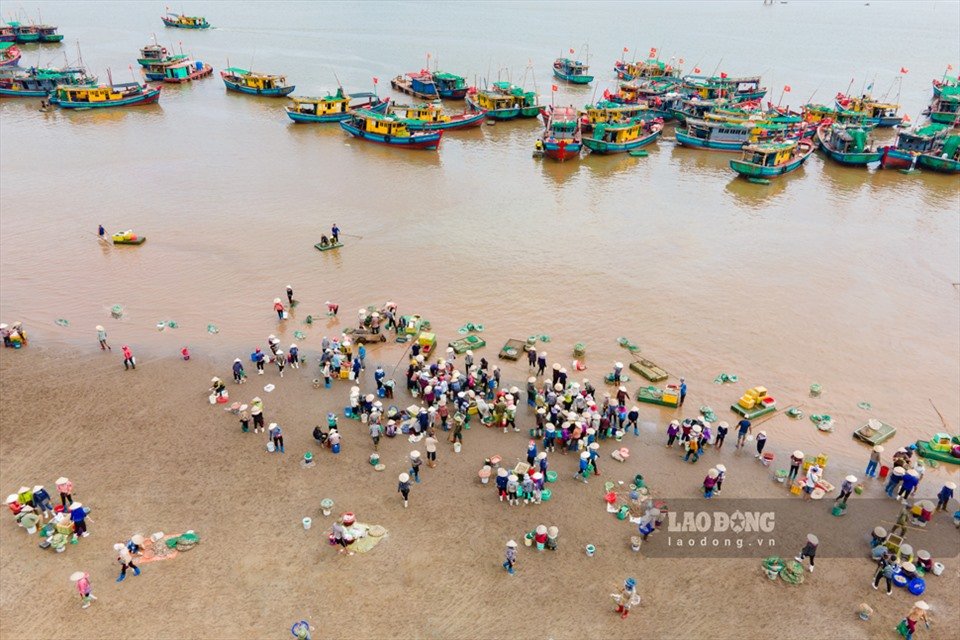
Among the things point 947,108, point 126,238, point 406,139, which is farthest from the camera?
point 947,108

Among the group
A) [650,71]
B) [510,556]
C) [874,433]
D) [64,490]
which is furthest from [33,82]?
[874,433]

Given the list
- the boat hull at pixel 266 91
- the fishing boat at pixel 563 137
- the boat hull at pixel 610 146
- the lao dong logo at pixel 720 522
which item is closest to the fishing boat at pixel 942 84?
the boat hull at pixel 610 146

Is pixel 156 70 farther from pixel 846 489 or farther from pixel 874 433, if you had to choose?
pixel 846 489

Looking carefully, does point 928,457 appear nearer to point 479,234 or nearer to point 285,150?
point 479,234

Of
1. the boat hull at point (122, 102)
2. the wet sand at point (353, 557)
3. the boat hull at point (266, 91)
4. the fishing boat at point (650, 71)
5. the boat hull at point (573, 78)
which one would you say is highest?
the fishing boat at point (650, 71)

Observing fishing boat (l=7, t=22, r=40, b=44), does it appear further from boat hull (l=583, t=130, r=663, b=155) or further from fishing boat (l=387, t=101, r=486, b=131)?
boat hull (l=583, t=130, r=663, b=155)

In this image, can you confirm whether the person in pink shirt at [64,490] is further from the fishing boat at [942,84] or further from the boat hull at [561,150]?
the fishing boat at [942,84]

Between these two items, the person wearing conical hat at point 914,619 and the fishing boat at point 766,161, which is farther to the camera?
the fishing boat at point 766,161
